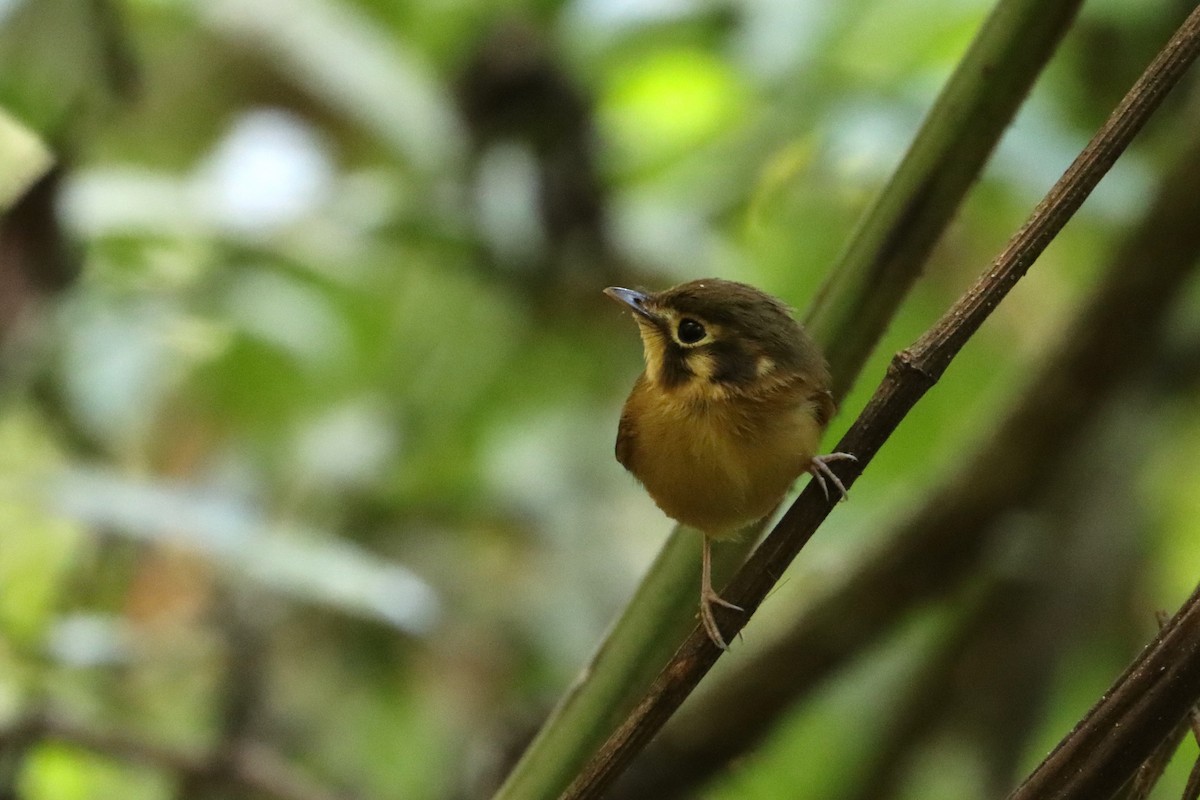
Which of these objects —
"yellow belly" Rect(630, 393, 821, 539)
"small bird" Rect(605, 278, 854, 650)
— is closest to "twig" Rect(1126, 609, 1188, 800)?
"small bird" Rect(605, 278, 854, 650)

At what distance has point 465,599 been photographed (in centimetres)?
258

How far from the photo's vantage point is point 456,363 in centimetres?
242

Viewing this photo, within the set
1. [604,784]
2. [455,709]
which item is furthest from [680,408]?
[455,709]

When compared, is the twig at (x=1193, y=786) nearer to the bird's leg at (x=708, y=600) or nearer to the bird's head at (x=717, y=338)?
the bird's leg at (x=708, y=600)

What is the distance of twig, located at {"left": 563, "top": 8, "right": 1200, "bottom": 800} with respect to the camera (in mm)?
698

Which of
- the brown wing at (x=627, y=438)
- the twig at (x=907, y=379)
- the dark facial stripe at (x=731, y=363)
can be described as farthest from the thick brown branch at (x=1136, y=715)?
the brown wing at (x=627, y=438)

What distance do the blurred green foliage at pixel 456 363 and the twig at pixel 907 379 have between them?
99 cm

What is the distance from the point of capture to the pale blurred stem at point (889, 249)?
3.15 feet

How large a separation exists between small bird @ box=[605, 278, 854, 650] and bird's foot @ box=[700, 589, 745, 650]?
0.27 feet

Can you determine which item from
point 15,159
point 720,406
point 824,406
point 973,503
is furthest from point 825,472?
point 15,159

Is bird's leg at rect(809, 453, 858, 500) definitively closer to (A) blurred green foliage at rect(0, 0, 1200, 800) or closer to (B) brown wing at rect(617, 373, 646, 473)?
(B) brown wing at rect(617, 373, 646, 473)

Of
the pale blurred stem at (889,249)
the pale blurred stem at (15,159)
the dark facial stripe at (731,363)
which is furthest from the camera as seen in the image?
the pale blurred stem at (15,159)

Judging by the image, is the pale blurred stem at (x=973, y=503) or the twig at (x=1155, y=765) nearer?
the twig at (x=1155, y=765)

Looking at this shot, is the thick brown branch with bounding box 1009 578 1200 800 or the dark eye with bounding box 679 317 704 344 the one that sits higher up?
the thick brown branch with bounding box 1009 578 1200 800
